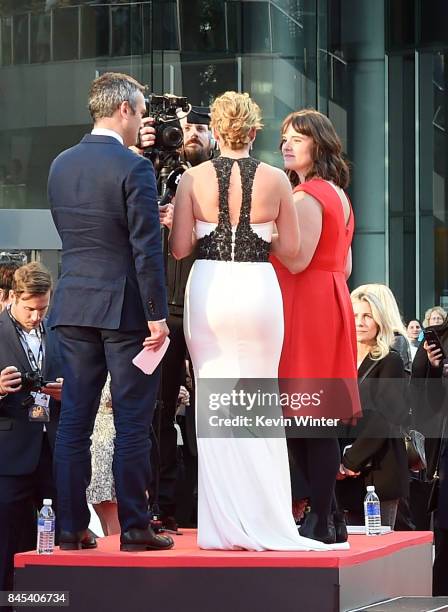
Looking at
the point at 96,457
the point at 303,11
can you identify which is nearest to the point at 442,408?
the point at 96,457

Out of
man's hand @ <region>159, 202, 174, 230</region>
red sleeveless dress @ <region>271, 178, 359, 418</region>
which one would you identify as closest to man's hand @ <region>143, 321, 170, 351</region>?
man's hand @ <region>159, 202, 174, 230</region>

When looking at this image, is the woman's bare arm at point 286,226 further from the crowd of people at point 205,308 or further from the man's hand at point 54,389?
the man's hand at point 54,389

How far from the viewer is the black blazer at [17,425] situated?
6.81m

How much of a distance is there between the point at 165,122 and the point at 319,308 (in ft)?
3.55

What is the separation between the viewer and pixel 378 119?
61.6ft

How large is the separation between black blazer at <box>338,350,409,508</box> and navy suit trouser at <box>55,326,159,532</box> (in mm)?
2164

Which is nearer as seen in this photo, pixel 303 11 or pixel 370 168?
pixel 303 11

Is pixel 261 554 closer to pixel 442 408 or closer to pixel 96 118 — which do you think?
Answer: pixel 96 118

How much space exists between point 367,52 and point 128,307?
14061 mm

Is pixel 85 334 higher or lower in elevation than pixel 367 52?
lower

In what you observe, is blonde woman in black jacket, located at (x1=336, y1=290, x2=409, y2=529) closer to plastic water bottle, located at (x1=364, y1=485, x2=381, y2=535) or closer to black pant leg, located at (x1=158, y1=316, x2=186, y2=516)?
plastic water bottle, located at (x1=364, y1=485, x2=381, y2=535)

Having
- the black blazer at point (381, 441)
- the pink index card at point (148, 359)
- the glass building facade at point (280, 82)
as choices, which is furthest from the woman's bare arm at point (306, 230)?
the glass building facade at point (280, 82)

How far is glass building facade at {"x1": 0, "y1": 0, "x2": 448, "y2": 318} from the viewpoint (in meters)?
14.2

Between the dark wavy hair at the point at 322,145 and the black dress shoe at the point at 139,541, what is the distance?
174 centimetres
